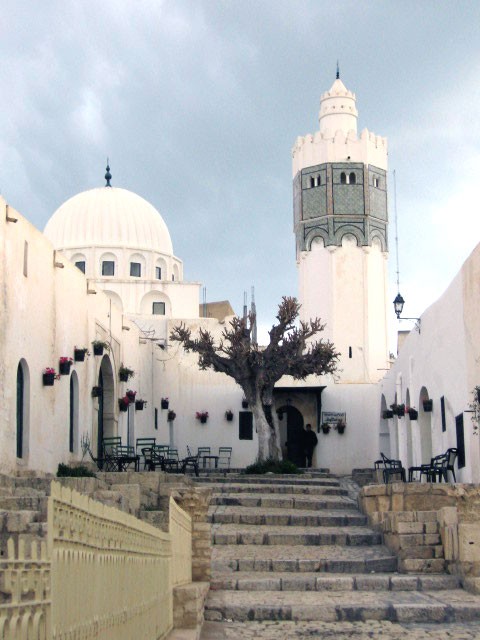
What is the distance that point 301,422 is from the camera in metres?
32.0

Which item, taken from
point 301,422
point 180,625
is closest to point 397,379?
point 301,422

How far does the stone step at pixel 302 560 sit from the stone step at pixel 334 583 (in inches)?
20.0

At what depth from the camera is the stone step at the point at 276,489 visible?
18.8 meters

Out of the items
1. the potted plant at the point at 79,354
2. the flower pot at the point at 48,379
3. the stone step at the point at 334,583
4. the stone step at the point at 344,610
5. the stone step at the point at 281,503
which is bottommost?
the stone step at the point at 344,610

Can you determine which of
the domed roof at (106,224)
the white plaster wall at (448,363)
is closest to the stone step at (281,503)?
the white plaster wall at (448,363)

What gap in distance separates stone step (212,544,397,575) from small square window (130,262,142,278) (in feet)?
89.0

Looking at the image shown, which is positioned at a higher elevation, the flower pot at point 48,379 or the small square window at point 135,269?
the small square window at point 135,269

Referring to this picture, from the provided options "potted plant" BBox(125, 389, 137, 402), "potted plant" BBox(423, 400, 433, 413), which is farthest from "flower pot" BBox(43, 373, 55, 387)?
"potted plant" BBox(423, 400, 433, 413)

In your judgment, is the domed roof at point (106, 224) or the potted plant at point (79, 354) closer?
the potted plant at point (79, 354)

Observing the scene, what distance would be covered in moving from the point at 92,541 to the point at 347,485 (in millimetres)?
16947

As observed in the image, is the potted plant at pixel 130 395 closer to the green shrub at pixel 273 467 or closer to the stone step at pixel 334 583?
the green shrub at pixel 273 467

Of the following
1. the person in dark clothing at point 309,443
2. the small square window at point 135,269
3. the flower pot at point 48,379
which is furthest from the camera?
the small square window at point 135,269

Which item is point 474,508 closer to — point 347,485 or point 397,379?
point 347,485

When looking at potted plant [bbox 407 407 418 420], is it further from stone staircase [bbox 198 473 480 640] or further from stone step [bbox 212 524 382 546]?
stone step [bbox 212 524 382 546]
